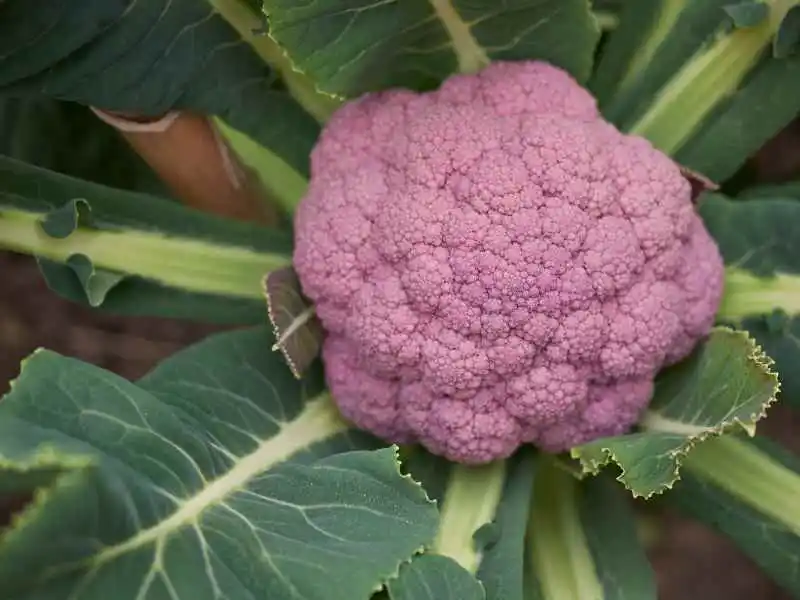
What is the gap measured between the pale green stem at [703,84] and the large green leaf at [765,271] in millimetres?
73

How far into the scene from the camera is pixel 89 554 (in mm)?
671

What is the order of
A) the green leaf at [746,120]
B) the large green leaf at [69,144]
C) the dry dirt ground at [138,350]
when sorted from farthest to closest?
1. the dry dirt ground at [138,350]
2. the large green leaf at [69,144]
3. the green leaf at [746,120]

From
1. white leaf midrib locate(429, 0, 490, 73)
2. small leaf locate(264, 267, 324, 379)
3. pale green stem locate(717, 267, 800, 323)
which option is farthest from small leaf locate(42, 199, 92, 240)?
pale green stem locate(717, 267, 800, 323)

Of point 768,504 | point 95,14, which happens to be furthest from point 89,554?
point 768,504

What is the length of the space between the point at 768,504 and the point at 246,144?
58cm

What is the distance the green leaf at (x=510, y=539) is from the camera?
0.85m

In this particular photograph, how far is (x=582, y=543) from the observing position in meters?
0.99

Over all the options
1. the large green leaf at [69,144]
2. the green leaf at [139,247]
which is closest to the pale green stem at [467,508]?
the green leaf at [139,247]

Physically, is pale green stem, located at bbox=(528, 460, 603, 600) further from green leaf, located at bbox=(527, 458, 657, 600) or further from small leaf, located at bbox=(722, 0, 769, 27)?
small leaf, located at bbox=(722, 0, 769, 27)

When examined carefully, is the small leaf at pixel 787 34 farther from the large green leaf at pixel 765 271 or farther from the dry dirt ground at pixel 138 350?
the dry dirt ground at pixel 138 350

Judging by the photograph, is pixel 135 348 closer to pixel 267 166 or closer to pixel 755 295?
pixel 267 166

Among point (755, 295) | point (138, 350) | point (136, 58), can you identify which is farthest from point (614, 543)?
point (138, 350)

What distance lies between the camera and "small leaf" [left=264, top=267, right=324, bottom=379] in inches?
34.0

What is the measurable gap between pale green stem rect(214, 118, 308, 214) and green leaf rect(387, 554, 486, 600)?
404 mm
